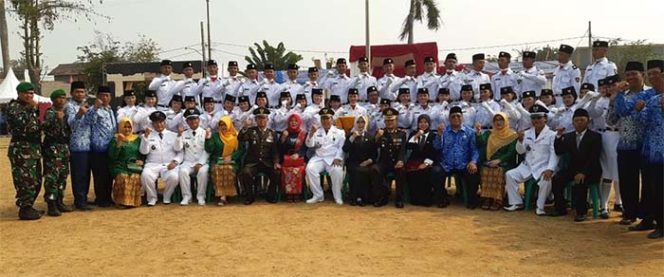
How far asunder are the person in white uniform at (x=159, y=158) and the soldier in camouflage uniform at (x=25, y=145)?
1368 millimetres

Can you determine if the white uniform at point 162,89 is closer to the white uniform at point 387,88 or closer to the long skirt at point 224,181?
the long skirt at point 224,181

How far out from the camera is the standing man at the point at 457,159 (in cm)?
738

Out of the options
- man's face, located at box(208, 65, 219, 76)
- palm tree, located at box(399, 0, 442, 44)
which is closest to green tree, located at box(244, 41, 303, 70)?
palm tree, located at box(399, 0, 442, 44)

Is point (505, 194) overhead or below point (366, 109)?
below

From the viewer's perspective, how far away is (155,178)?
7.91 meters

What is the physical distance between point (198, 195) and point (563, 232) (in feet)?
15.4

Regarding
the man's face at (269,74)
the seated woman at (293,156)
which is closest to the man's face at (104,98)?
the seated woman at (293,156)

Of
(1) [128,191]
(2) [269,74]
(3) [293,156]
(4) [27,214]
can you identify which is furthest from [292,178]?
(4) [27,214]

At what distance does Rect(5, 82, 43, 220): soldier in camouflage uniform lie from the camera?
6848mm

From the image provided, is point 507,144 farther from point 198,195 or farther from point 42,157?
point 42,157

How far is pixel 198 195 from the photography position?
7.93 meters

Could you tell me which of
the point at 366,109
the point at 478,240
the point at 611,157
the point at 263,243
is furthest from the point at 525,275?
the point at 366,109

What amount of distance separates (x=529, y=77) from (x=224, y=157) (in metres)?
4.46

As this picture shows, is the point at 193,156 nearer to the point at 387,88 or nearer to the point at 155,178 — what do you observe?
the point at 155,178
